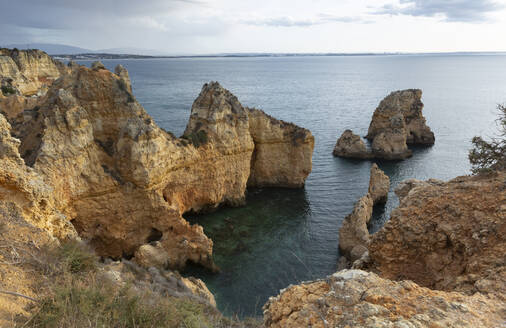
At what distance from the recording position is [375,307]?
15.4 feet

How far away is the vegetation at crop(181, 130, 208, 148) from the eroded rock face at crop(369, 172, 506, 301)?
18.4m

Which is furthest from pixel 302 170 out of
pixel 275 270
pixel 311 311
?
pixel 311 311

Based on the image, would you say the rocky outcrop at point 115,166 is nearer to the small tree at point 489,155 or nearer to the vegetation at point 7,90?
the small tree at point 489,155

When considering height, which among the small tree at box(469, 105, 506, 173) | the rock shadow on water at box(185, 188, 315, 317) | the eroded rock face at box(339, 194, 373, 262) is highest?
the small tree at box(469, 105, 506, 173)

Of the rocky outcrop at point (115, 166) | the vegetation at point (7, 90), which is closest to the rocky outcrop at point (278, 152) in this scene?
the rocky outcrop at point (115, 166)

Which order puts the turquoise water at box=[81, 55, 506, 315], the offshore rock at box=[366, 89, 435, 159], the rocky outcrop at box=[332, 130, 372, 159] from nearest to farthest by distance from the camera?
the turquoise water at box=[81, 55, 506, 315] → the rocky outcrop at box=[332, 130, 372, 159] → the offshore rock at box=[366, 89, 435, 159]

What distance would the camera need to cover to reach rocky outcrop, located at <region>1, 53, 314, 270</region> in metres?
17.0

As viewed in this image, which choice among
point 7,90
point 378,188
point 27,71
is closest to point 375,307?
point 378,188

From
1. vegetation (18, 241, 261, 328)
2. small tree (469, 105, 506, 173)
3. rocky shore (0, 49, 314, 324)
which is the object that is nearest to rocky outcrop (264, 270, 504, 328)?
vegetation (18, 241, 261, 328)

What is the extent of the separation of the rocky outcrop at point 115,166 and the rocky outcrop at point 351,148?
22790 millimetres

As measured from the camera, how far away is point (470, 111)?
217 ft

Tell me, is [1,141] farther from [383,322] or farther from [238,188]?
[238,188]

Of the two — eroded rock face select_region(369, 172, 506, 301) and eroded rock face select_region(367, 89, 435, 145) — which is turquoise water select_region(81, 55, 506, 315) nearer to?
eroded rock face select_region(367, 89, 435, 145)

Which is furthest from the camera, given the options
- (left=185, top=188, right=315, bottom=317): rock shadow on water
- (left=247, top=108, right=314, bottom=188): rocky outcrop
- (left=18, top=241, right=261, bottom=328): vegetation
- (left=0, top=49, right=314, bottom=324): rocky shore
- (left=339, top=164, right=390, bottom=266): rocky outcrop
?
(left=247, top=108, right=314, bottom=188): rocky outcrop
